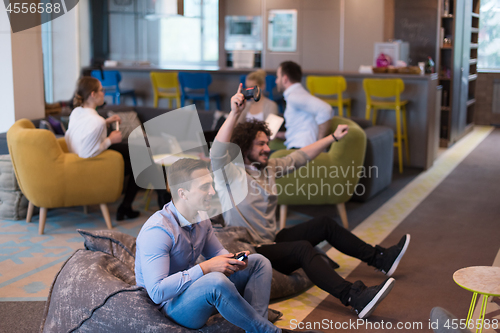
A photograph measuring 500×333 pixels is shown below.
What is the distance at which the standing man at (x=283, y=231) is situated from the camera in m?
2.39

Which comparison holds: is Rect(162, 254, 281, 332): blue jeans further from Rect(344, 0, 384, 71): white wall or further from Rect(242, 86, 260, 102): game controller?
Rect(344, 0, 384, 71): white wall

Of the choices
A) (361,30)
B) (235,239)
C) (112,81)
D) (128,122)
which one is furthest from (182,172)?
(361,30)

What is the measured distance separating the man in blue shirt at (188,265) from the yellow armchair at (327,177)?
6.10 ft

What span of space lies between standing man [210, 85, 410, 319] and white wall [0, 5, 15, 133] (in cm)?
240

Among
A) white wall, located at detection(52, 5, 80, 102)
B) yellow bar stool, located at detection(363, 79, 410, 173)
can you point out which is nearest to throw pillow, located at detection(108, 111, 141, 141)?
yellow bar stool, located at detection(363, 79, 410, 173)

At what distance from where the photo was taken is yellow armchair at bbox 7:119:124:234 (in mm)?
3539

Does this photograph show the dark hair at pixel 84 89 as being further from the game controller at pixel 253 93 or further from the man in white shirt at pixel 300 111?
the game controller at pixel 253 93

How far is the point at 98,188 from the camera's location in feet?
12.3

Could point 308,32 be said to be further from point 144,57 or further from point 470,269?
point 470,269

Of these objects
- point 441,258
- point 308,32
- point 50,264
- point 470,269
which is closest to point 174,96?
point 308,32

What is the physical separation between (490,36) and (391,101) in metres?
4.98

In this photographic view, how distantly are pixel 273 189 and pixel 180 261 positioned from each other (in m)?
0.94

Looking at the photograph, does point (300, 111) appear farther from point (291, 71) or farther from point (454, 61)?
point (454, 61)

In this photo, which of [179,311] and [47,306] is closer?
[179,311]
